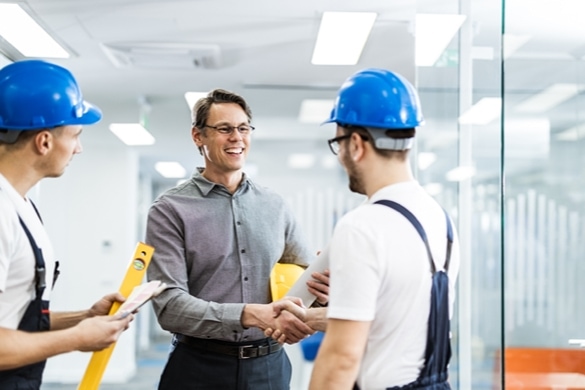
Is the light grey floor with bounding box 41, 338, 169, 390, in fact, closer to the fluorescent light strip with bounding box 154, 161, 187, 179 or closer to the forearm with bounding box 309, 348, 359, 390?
the fluorescent light strip with bounding box 154, 161, 187, 179

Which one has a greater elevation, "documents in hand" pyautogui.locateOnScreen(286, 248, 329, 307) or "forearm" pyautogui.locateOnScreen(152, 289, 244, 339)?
"documents in hand" pyautogui.locateOnScreen(286, 248, 329, 307)

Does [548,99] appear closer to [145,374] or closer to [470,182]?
[470,182]

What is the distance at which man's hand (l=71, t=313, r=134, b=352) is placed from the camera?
1.70 m

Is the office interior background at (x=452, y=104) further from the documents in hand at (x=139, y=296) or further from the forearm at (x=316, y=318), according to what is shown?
the documents in hand at (x=139, y=296)

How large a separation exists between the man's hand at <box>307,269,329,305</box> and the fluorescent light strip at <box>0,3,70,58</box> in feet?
9.02

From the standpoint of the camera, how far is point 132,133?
25.4 ft

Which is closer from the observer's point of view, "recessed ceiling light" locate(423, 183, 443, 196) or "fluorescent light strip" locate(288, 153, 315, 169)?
"recessed ceiling light" locate(423, 183, 443, 196)

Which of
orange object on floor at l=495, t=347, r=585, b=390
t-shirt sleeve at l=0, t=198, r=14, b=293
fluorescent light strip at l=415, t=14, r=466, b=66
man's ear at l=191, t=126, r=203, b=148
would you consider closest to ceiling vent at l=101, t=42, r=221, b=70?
fluorescent light strip at l=415, t=14, r=466, b=66

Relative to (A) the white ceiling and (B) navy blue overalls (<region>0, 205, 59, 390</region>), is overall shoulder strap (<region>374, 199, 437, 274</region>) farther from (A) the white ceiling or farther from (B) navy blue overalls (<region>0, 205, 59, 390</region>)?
(A) the white ceiling

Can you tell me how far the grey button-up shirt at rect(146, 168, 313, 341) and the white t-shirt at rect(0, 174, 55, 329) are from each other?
65cm

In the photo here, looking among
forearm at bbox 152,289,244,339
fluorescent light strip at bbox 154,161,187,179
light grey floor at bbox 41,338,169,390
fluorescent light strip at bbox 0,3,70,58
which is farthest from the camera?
fluorescent light strip at bbox 154,161,187,179

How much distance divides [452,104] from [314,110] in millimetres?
3296

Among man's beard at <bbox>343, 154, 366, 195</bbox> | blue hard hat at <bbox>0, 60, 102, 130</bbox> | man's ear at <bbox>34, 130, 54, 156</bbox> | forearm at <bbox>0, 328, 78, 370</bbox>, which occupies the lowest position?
forearm at <bbox>0, 328, 78, 370</bbox>

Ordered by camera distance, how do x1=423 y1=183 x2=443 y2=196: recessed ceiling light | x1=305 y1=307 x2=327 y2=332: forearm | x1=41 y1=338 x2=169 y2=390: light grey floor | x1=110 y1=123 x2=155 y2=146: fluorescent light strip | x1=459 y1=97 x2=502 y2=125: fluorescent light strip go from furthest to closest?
x1=41 y1=338 x2=169 y2=390: light grey floor, x1=110 y1=123 x2=155 y2=146: fluorescent light strip, x1=423 y1=183 x2=443 y2=196: recessed ceiling light, x1=459 y1=97 x2=502 y2=125: fluorescent light strip, x1=305 y1=307 x2=327 y2=332: forearm
